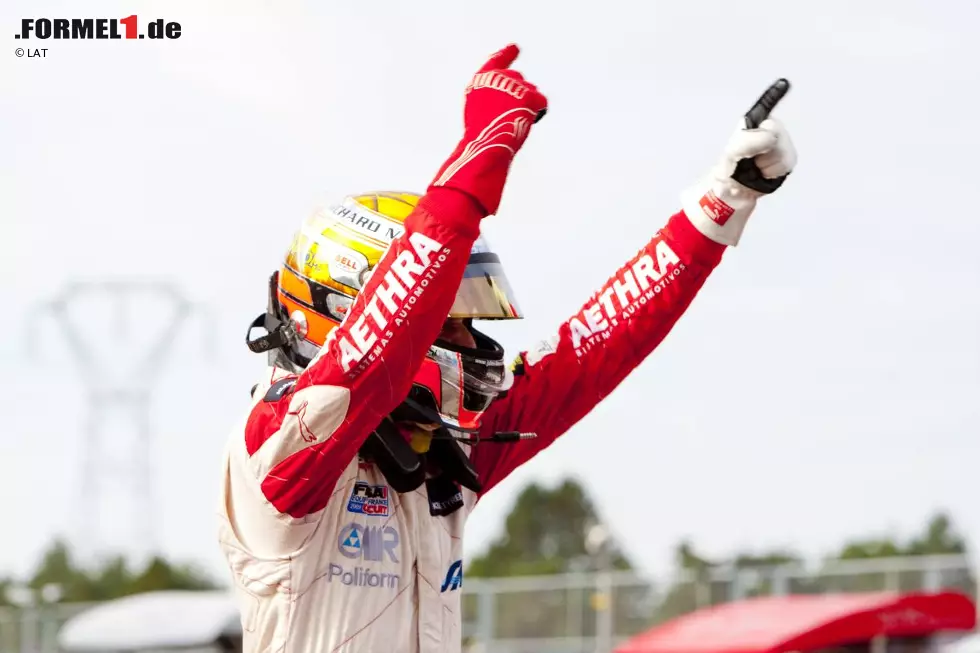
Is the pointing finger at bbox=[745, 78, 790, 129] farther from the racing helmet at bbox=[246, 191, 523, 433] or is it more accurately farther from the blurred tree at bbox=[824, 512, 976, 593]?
the blurred tree at bbox=[824, 512, 976, 593]

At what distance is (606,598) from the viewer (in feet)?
61.2

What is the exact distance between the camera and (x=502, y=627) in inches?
751

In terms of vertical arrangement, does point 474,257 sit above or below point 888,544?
above

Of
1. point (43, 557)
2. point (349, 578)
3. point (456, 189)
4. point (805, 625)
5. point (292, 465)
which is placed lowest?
point (43, 557)

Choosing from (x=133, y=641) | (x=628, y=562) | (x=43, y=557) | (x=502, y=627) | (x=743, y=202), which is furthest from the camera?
(x=43, y=557)

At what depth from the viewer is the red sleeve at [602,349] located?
5637 mm

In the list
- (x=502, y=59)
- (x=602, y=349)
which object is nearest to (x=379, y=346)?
(x=502, y=59)

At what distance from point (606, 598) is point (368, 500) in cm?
1389

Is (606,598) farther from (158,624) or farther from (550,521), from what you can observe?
(550,521)

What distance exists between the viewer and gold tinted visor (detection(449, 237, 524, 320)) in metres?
5.14

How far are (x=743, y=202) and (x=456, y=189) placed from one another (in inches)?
51.8

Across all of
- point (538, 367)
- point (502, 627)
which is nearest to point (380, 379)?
point (538, 367)

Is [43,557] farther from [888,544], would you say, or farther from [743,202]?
[743,202]

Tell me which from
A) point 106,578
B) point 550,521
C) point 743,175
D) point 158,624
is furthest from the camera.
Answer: point 550,521
